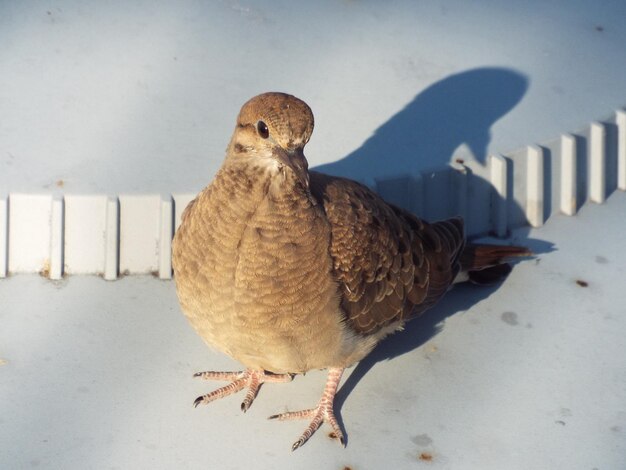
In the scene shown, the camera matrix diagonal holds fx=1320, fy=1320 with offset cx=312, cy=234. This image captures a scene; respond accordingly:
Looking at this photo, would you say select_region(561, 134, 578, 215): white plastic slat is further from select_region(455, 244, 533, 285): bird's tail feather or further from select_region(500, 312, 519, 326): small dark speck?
select_region(500, 312, 519, 326): small dark speck

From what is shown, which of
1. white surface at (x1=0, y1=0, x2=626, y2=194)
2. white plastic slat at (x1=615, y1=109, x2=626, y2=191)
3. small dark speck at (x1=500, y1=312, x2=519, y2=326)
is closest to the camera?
small dark speck at (x1=500, y1=312, x2=519, y2=326)

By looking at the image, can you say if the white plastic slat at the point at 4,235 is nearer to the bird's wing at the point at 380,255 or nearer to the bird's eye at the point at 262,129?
the bird's wing at the point at 380,255

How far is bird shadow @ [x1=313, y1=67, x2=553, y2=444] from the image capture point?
597 cm

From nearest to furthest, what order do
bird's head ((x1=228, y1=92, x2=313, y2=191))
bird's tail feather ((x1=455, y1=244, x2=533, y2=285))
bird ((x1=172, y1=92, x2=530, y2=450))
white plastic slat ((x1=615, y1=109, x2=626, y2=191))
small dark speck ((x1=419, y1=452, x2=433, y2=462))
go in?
bird's head ((x1=228, y1=92, x2=313, y2=191)) < bird ((x1=172, y1=92, x2=530, y2=450)) < small dark speck ((x1=419, y1=452, x2=433, y2=462)) < bird's tail feather ((x1=455, y1=244, x2=533, y2=285)) < white plastic slat ((x1=615, y1=109, x2=626, y2=191))

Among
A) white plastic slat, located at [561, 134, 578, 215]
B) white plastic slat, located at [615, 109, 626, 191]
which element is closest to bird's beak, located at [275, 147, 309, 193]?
white plastic slat, located at [561, 134, 578, 215]

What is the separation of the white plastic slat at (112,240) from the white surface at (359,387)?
7 cm

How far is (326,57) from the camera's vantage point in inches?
278

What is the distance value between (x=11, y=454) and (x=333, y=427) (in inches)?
49.5

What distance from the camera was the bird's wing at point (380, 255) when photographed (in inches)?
205

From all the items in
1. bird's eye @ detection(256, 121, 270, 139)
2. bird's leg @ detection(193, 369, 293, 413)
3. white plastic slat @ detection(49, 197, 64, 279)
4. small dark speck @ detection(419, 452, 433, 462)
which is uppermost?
bird's eye @ detection(256, 121, 270, 139)

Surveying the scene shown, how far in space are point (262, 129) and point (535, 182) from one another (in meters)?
2.09

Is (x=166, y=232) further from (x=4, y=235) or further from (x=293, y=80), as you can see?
(x=293, y=80)

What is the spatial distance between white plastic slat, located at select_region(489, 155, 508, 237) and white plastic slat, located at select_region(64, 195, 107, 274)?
188cm

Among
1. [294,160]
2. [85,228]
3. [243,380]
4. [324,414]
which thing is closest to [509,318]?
[324,414]
